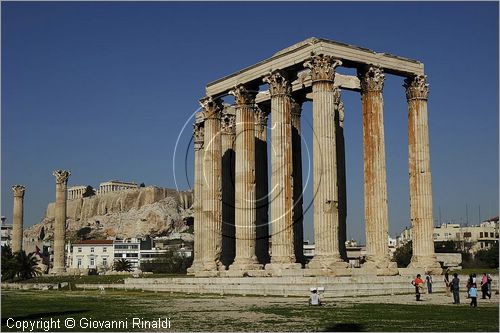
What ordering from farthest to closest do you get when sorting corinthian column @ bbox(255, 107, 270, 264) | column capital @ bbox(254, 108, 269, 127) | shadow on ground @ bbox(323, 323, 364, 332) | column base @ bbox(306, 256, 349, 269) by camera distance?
column capital @ bbox(254, 108, 269, 127) < corinthian column @ bbox(255, 107, 270, 264) < column base @ bbox(306, 256, 349, 269) < shadow on ground @ bbox(323, 323, 364, 332)

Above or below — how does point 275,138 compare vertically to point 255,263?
above

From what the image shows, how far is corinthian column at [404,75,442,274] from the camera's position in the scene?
1903 inches

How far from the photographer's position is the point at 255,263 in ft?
167

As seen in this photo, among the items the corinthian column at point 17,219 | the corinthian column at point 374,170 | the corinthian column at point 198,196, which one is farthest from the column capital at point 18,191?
the corinthian column at point 374,170

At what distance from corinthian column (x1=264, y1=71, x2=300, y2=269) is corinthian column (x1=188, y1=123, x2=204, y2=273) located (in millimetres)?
14937

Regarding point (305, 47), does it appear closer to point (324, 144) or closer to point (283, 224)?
point (324, 144)

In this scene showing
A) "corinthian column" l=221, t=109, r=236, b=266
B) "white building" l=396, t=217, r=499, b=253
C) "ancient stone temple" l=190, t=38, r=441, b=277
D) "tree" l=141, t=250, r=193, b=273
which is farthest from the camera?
"white building" l=396, t=217, r=499, b=253

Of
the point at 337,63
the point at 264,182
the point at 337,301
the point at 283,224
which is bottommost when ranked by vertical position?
the point at 337,301

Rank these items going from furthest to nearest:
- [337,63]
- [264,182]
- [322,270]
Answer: [264,182] → [337,63] → [322,270]

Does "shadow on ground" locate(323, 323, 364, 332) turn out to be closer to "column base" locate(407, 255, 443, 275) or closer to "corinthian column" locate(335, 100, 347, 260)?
"column base" locate(407, 255, 443, 275)

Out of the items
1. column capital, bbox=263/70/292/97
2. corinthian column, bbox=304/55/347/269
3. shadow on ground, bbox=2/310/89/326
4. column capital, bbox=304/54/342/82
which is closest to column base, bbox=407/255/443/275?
corinthian column, bbox=304/55/347/269

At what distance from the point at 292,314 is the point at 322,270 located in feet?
54.0

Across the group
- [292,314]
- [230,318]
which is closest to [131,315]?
[230,318]

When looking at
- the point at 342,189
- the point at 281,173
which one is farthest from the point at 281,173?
the point at 342,189
